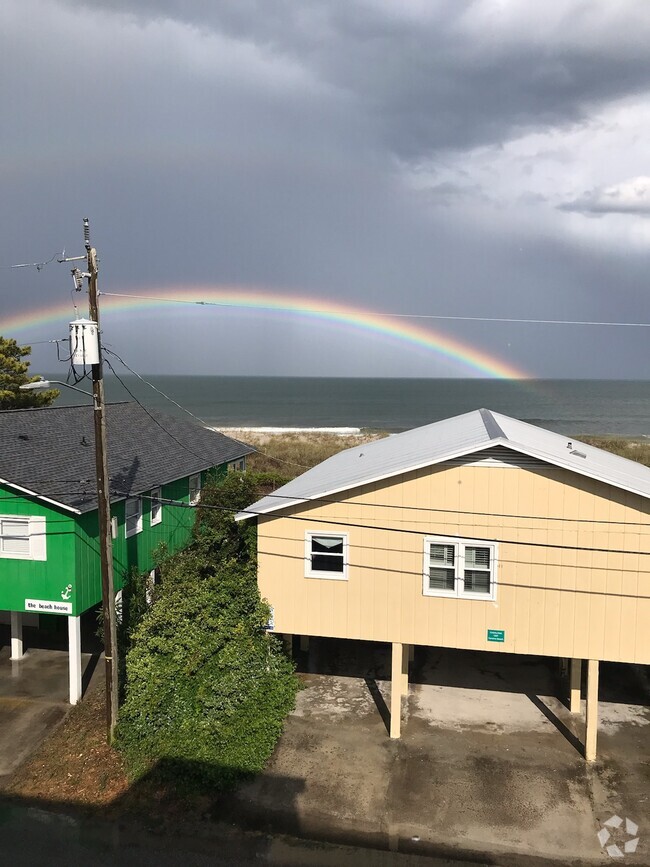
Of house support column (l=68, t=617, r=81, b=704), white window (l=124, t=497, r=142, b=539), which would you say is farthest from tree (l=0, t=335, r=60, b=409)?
house support column (l=68, t=617, r=81, b=704)

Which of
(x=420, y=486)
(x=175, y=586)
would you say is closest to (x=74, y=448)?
(x=175, y=586)

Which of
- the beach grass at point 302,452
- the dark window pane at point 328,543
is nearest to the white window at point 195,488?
the dark window pane at point 328,543

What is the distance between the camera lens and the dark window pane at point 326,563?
47.9 feet

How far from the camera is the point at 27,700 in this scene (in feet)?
52.6

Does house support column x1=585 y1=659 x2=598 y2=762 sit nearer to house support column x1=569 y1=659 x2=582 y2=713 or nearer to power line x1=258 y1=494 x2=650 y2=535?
house support column x1=569 y1=659 x2=582 y2=713

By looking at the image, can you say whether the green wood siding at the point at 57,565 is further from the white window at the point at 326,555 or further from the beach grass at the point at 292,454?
the beach grass at the point at 292,454

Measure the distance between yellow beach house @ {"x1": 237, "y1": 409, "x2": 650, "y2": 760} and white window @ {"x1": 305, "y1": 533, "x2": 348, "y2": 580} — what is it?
0.02 meters

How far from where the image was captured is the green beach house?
52.9 feet

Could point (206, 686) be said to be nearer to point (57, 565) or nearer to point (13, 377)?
point (57, 565)

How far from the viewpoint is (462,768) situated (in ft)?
43.7

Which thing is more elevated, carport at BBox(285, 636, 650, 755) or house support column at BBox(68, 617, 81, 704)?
house support column at BBox(68, 617, 81, 704)

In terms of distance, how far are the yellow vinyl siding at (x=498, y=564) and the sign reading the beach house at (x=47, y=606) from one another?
17.7 feet

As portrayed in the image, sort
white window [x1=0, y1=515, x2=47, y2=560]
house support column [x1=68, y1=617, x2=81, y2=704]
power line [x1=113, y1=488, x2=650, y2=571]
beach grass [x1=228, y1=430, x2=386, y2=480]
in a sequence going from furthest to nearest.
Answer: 1. beach grass [x1=228, y1=430, x2=386, y2=480]
2. white window [x1=0, y1=515, x2=47, y2=560]
3. house support column [x1=68, y1=617, x2=81, y2=704]
4. power line [x1=113, y1=488, x2=650, y2=571]

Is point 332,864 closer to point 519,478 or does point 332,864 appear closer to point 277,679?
point 277,679
